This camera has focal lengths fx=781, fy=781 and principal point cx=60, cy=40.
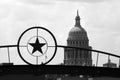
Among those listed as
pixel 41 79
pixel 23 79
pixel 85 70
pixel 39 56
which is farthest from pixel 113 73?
pixel 41 79

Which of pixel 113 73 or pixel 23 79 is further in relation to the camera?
pixel 23 79

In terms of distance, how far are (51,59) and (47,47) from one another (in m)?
3.10

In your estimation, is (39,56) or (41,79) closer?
(39,56)

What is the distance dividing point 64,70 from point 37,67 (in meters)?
3.20

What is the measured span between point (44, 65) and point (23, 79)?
67.0 metres

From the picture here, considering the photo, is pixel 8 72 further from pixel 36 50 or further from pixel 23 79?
pixel 23 79

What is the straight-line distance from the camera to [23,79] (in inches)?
5856

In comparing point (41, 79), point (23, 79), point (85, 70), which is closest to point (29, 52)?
point (85, 70)

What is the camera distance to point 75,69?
84125 millimetres

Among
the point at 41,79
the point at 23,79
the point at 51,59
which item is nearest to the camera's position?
the point at 51,59

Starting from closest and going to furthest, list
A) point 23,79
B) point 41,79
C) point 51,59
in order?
point 51,59, point 23,79, point 41,79

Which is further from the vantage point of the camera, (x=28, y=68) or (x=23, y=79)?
(x=23, y=79)

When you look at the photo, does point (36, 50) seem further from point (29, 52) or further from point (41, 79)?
point (41, 79)

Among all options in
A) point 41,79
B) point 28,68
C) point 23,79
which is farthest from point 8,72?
point 41,79
